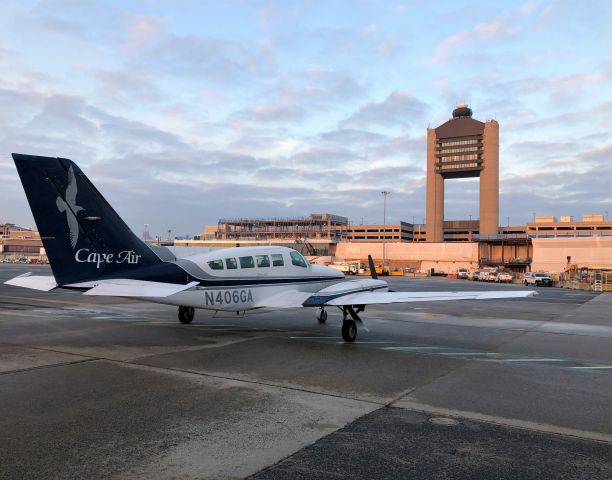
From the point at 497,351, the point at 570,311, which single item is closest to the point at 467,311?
the point at 570,311

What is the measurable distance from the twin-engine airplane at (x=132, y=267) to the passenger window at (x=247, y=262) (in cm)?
3

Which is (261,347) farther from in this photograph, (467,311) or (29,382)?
(467,311)

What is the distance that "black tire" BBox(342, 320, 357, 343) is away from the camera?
1398 centimetres

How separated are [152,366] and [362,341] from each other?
21.7ft

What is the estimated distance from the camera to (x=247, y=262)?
15.2 m

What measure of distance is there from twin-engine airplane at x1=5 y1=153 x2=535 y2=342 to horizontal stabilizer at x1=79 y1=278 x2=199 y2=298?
2cm

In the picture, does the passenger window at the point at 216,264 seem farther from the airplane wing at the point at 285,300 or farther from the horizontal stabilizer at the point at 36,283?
the horizontal stabilizer at the point at 36,283

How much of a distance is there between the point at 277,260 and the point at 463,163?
141 m

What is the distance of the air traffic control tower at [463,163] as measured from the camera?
459 feet

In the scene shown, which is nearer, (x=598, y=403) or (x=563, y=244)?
(x=598, y=403)

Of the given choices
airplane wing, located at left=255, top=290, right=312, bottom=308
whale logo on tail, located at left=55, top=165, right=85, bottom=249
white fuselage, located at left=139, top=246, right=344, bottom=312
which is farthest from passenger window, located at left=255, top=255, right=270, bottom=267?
whale logo on tail, located at left=55, top=165, right=85, bottom=249

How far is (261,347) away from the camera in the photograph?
12922mm

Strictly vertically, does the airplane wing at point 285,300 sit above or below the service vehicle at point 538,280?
above

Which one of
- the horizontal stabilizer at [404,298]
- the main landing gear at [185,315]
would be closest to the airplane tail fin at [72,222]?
the main landing gear at [185,315]
